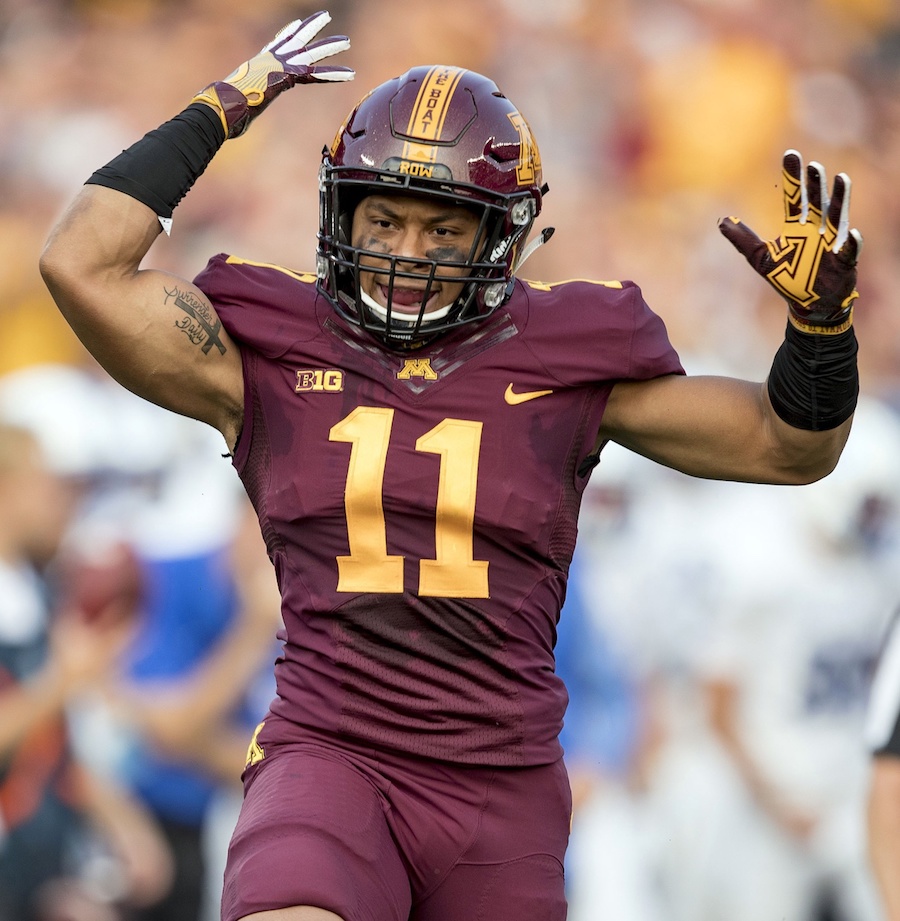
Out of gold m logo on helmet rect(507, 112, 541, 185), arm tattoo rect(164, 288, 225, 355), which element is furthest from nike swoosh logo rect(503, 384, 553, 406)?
arm tattoo rect(164, 288, 225, 355)

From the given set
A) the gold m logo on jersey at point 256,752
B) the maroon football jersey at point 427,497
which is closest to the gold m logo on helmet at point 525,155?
the maroon football jersey at point 427,497

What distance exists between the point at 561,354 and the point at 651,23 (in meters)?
3.02

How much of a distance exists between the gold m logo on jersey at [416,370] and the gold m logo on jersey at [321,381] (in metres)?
0.11

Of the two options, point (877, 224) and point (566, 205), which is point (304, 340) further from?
point (877, 224)

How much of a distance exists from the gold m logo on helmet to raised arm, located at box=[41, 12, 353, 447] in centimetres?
56

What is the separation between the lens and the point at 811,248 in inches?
96.2

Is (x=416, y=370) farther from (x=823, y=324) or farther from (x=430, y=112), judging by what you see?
(x=823, y=324)

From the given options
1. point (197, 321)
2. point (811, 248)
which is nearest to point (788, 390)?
point (811, 248)

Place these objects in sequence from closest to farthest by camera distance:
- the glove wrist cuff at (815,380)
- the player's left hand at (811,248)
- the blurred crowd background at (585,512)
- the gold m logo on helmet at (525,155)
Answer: the player's left hand at (811,248), the glove wrist cuff at (815,380), the gold m logo on helmet at (525,155), the blurred crowd background at (585,512)

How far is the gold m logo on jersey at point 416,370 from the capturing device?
262 centimetres

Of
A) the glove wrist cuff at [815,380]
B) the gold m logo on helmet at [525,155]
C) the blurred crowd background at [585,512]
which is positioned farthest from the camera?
the blurred crowd background at [585,512]

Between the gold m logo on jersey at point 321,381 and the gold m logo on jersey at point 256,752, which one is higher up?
the gold m logo on jersey at point 321,381

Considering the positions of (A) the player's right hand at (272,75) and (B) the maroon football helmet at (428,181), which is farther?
(A) the player's right hand at (272,75)

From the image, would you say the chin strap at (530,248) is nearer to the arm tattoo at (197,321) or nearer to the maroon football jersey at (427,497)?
the maroon football jersey at (427,497)
